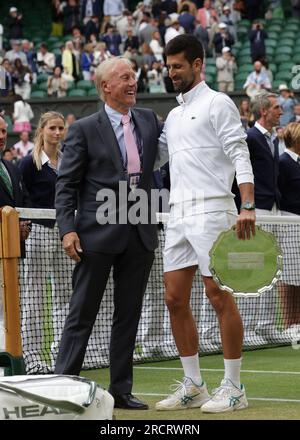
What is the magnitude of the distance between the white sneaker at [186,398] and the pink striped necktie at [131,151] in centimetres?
133

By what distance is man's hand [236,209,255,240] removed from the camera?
6828 mm

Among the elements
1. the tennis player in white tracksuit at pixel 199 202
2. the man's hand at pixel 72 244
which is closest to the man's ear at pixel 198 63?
the tennis player in white tracksuit at pixel 199 202

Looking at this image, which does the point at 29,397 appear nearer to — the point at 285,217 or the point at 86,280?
the point at 86,280

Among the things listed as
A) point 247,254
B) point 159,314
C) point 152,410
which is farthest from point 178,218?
point 159,314

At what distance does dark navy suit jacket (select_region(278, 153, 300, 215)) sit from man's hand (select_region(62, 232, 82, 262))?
4909 mm

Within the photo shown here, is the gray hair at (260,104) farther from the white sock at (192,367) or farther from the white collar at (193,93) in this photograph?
the white sock at (192,367)

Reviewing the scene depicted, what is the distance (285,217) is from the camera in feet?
37.3

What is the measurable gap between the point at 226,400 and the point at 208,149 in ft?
4.86

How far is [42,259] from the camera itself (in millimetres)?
9695

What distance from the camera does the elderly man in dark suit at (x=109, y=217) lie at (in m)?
7.21

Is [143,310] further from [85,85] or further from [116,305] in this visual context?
[85,85]

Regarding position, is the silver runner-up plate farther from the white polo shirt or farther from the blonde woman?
the blonde woman

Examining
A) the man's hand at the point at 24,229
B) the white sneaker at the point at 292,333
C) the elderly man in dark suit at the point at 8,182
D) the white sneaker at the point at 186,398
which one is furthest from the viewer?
the white sneaker at the point at 292,333

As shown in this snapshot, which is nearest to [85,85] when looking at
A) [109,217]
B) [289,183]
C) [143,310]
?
[289,183]
